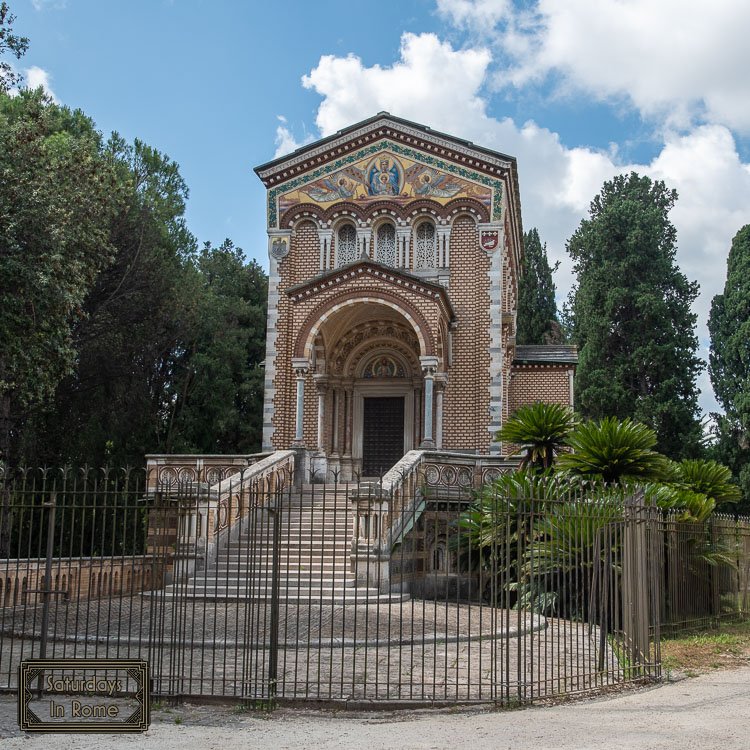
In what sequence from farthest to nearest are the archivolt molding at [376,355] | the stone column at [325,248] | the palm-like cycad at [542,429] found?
the stone column at [325,248], the archivolt molding at [376,355], the palm-like cycad at [542,429]

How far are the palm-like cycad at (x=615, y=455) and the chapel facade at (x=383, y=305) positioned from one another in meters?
6.41

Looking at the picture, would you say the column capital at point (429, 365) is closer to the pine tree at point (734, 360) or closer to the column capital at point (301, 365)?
the column capital at point (301, 365)

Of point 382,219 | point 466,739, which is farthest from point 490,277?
point 466,739

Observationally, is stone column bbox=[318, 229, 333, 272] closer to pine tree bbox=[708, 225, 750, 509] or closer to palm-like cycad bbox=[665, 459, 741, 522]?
palm-like cycad bbox=[665, 459, 741, 522]

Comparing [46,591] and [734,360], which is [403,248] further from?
[46,591]

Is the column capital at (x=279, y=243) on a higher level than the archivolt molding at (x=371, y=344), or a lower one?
higher

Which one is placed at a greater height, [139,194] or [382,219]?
[139,194]

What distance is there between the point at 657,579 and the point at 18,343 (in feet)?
37.4

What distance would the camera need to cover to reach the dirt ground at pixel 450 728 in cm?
681

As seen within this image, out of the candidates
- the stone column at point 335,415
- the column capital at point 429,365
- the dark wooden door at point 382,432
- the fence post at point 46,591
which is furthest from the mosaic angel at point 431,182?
the fence post at point 46,591

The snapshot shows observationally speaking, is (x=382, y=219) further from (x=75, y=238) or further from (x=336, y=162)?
(x=75, y=238)

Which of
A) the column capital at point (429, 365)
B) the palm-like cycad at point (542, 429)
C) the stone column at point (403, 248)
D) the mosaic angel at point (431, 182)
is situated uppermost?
the mosaic angel at point (431, 182)

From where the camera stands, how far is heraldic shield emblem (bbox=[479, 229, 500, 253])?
23.2 metres

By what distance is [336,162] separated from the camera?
79.3ft
